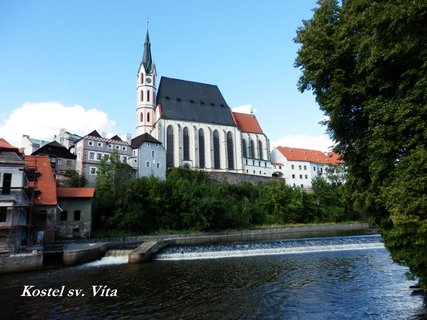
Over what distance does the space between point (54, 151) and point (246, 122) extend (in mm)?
54600

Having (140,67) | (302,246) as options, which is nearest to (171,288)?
(302,246)

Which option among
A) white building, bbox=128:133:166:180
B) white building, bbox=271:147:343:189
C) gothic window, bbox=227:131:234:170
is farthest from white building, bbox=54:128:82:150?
white building, bbox=271:147:343:189

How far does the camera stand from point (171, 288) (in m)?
16.0

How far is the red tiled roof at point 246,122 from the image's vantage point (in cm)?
9257

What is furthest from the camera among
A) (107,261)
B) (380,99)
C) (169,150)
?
(169,150)

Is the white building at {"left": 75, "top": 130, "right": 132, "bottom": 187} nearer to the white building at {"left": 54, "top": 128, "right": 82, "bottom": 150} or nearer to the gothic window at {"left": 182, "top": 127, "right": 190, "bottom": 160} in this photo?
the white building at {"left": 54, "top": 128, "right": 82, "bottom": 150}

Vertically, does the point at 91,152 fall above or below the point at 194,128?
below

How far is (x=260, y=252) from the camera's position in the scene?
27.5 meters

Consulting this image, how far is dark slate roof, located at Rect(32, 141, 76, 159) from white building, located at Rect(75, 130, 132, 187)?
1.90 m

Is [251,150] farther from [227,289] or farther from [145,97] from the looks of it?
[227,289]

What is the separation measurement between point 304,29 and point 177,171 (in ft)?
171

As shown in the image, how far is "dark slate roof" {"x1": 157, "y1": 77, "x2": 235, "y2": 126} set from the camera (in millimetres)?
81812

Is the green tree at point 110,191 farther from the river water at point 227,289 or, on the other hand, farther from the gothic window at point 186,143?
the gothic window at point 186,143

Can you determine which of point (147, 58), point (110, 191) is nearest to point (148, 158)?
point (110, 191)
